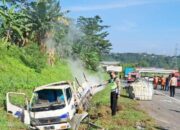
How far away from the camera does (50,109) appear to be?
17.0 meters

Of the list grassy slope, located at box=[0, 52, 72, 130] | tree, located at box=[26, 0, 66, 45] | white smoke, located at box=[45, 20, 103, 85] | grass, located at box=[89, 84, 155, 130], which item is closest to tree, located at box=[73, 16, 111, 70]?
white smoke, located at box=[45, 20, 103, 85]

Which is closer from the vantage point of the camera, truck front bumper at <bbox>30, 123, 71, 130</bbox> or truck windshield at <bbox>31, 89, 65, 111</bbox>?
truck front bumper at <bbox>30, 123, 71, 130</bbox>

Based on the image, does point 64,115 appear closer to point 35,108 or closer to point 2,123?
point 35,108

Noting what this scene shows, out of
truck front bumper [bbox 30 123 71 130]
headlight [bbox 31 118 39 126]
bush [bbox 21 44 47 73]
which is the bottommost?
truck front bumper [bbox 30 123 71 130]

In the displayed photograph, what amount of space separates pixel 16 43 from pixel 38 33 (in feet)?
12.4

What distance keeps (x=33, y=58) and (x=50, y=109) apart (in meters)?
23.0

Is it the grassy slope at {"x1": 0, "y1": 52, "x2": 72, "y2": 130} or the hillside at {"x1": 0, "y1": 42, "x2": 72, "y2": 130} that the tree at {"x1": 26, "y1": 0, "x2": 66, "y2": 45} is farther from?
the grassy slope at {"x1": 0, "y1": 52, "x2": 72, "y2": 130}

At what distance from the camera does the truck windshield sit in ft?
56.1

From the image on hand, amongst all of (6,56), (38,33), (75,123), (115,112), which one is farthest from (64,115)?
(38,33)

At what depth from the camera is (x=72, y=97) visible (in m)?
18.1

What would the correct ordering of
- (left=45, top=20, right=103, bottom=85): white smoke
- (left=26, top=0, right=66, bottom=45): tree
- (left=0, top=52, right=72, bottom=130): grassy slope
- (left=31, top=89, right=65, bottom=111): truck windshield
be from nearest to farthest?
(left=0, top=52, right=72, bottom=130): grassy slope
(left=31, top=89, right=65, bottom=111): truck windshield
(left=26, top=0, right=66, bottom=45): tree
(left=45, top=20, right=103, bottom=85): white smoke

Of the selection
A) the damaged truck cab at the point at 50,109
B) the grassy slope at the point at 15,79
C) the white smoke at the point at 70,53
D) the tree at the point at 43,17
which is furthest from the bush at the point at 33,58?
the damaged truck cab at the point at 50,109

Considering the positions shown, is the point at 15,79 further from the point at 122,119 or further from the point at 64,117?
the point at 64,117

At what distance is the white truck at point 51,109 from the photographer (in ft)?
55.1
